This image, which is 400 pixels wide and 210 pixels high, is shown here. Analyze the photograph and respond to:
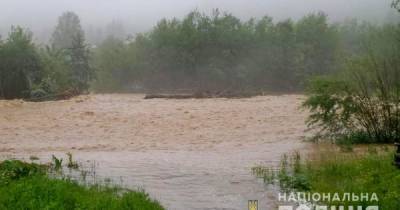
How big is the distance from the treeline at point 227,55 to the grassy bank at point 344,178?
4196 cm

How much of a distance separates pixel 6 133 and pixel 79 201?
47.8ft

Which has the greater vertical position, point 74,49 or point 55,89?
point 74,49

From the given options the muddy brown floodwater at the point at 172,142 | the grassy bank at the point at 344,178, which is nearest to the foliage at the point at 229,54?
the muddy brown floodwater at the point at 172,142

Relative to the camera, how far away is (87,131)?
21781mm

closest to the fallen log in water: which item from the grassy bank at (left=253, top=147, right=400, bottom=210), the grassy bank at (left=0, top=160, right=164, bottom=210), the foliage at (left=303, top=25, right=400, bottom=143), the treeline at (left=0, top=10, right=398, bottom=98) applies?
the treeline at (left=0, top=10, right=398, bottom=98)

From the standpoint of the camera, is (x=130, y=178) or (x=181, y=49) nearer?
(x=130, y=178)

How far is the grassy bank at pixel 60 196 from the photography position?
25.2 ft

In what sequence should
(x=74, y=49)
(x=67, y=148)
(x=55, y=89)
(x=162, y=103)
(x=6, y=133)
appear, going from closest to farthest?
(x=67, y=148) < (x=6, y=133) < (x=162, y=103) < (x=55, y=89) < (x=74, y=49)

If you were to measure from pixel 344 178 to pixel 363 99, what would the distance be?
7169mm

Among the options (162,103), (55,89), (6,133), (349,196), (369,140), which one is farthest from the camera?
(55,89)

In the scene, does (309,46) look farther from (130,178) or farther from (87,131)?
(130,178)

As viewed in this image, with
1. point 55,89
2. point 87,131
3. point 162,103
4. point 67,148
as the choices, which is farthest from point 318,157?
point 55,89

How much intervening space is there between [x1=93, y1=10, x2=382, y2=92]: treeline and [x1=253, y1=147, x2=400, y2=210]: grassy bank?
4196 cm

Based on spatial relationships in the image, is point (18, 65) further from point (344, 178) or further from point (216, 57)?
point (344, 178)
